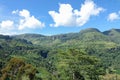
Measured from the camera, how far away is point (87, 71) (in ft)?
159

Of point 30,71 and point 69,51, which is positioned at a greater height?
point 69,51

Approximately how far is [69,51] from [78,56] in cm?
219

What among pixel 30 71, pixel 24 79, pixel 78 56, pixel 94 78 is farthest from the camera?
pixel 30 71

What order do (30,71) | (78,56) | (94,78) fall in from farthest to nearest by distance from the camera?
1. (30,71)
2. (94,78)
3. (78,56)

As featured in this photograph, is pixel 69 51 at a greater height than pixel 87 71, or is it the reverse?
pixel 69 51

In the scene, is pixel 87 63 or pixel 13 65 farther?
pixel 13 65

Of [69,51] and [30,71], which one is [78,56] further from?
[30,71]

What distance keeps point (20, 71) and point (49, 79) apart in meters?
26.9

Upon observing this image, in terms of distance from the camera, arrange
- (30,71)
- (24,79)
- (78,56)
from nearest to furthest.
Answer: (78,56) → (24,79) → (30,71)

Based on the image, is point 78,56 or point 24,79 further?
point 24,79

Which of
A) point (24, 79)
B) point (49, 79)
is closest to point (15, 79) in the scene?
point (24, 79)

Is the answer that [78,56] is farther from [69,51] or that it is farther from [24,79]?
[24,79]

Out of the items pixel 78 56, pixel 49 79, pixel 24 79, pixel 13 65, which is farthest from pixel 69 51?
pixel 13 65

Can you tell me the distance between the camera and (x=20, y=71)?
76.6m
